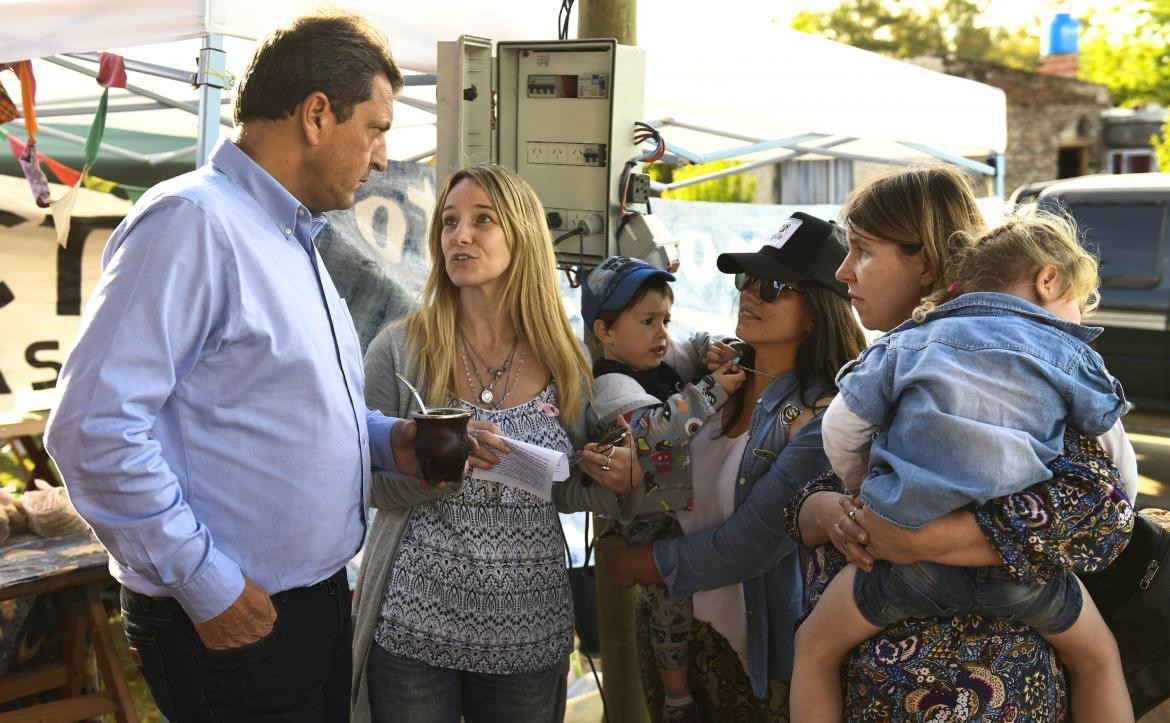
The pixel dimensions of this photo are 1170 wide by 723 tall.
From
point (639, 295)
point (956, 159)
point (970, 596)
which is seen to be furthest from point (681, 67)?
point (970, 596)

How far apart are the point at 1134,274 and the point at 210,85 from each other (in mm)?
9013

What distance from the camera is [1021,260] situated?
190 centimetres

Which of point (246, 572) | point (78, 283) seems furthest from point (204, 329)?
point (78, 283)

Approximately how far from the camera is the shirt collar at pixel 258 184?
1838mm

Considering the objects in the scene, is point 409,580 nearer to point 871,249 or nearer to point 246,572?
point 246,572

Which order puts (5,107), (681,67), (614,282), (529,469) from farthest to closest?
(681,67) < (5,107) < (614,282) < (529,469)

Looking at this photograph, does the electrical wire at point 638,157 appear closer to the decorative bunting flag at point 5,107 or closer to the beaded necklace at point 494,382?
the beaded necklace at point 494,382

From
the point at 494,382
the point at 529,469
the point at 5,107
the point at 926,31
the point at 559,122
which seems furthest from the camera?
the point at 926,31

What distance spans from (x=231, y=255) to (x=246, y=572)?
1.81ft

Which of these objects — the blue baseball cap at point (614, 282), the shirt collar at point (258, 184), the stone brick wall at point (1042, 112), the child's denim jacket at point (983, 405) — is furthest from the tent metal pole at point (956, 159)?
the stone brick wall at point (1042, 112)

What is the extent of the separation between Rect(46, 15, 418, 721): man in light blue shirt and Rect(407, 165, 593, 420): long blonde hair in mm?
452

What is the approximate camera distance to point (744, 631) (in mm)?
2627

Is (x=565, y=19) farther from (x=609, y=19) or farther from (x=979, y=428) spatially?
(x=979, y=428)

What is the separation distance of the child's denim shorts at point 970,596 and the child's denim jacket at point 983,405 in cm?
12
